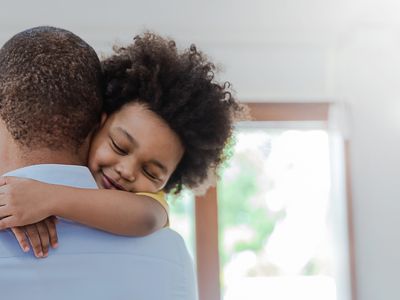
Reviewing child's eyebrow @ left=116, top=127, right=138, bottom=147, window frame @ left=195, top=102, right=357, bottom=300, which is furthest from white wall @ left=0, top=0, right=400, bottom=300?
child's eyebrow @ left=116, top=127, right=138, bottom=147

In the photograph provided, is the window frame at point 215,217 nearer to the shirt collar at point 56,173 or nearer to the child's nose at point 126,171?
the child's nose at point 126,171

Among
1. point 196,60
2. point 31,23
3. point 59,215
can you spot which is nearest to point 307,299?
point 31,23

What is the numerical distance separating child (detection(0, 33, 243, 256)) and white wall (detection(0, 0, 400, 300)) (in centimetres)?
161

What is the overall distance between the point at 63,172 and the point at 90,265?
0.12m

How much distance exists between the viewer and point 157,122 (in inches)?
44.1

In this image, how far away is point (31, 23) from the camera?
8.98 ft

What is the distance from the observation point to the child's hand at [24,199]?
74cm

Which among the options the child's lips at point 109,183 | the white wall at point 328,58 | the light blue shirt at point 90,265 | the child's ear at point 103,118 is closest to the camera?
the light blue shirt at point 90,265

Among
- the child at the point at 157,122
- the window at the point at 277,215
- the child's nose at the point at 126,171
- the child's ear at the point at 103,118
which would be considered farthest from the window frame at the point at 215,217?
the child's ear at the point at 103,118

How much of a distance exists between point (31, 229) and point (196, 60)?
1.82 ft

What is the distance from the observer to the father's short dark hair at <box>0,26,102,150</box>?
72cm

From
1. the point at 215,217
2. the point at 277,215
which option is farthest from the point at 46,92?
the point at 277,215

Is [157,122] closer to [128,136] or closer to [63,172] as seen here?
[128,136]

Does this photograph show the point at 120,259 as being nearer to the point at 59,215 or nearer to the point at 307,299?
the point at 59,215
